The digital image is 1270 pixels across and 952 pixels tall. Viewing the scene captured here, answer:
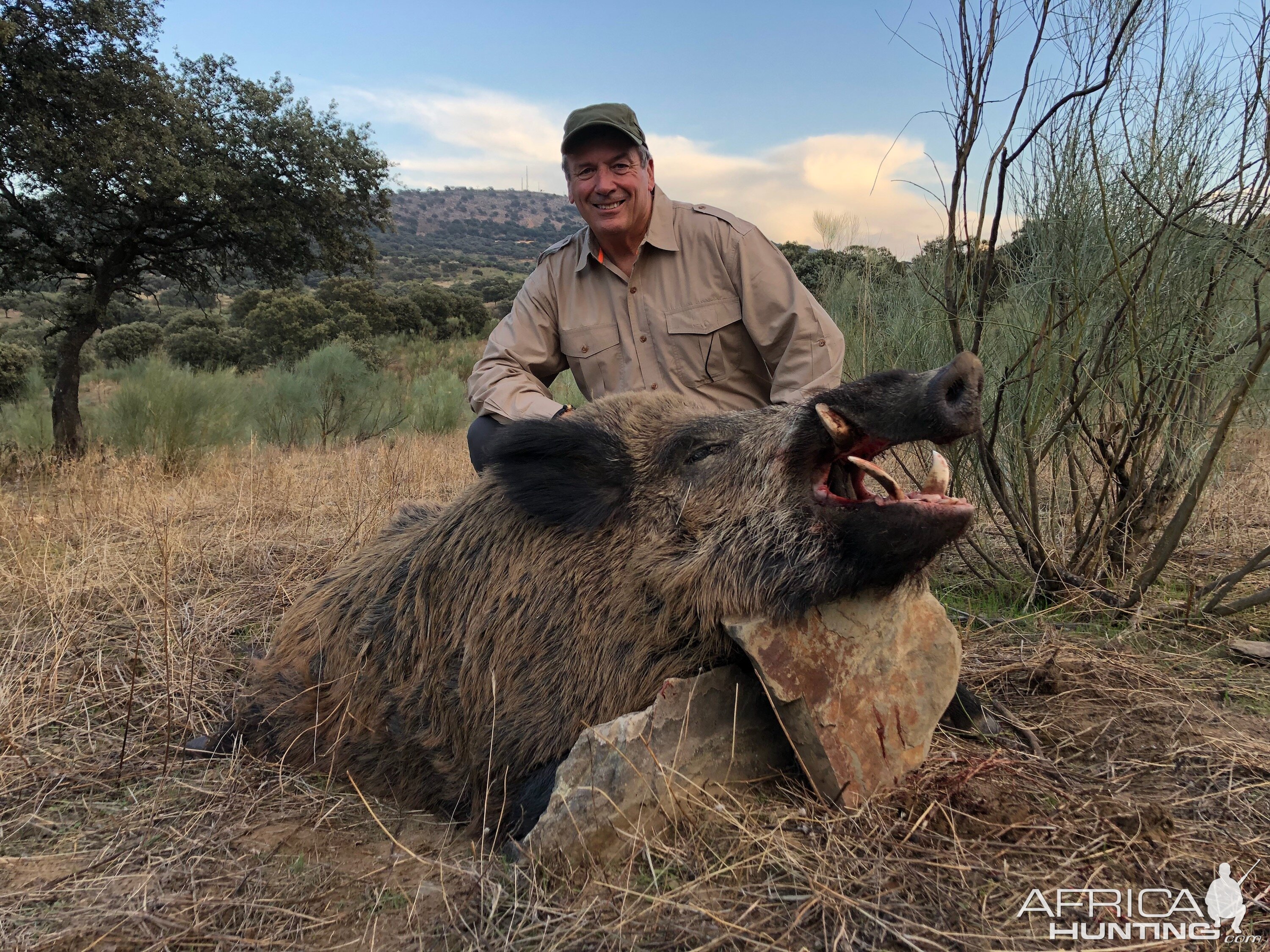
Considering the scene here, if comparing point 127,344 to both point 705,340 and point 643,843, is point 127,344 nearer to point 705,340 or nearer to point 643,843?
point 705,340

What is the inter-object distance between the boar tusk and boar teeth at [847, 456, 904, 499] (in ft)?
0.22

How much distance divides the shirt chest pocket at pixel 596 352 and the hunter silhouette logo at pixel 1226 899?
114 inches

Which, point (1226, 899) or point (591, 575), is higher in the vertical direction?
point (591, 575)

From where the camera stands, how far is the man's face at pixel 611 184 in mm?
3658

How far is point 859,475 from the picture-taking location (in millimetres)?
2199

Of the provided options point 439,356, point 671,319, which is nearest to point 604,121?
point 671,319

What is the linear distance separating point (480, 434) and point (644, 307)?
101cm

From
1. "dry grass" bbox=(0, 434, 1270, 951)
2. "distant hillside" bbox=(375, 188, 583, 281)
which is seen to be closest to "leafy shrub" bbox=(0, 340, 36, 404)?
"dry grass" bbox=(0, 434, 1270, 951)

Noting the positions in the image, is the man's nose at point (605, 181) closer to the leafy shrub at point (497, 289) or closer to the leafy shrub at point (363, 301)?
the leafy shrub at point (363, 301)

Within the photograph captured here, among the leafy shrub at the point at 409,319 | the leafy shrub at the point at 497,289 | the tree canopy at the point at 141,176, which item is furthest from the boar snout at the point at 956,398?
the leafy shrub at the point at 497,289

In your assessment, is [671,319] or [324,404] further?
[324,404]

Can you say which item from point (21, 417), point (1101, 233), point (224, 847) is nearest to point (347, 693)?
point (224, 847)

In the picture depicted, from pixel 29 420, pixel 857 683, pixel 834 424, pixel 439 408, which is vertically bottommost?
pixel 29 420

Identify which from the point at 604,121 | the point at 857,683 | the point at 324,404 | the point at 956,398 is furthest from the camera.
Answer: the point at 324,404
